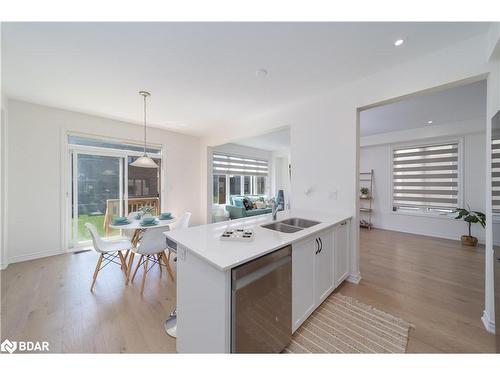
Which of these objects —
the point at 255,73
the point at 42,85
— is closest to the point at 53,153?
the point at 42,85

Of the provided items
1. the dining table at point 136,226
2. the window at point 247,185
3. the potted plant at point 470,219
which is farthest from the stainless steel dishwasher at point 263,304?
the window at point 247,185

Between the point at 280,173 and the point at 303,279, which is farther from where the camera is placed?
the point at 280,173

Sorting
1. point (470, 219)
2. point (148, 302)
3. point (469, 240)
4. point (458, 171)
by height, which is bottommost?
point (148, 302)

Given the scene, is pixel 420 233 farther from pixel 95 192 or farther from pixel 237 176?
pixel 95 192

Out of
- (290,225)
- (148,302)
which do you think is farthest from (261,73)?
(148,302)

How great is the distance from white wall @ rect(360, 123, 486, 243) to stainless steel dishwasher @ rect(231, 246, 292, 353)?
16.5 feet

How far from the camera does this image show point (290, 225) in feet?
7.25

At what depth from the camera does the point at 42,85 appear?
2500 mm

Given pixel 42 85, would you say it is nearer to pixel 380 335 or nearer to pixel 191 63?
pixel 191 63

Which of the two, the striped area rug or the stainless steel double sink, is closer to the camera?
the striped area rug

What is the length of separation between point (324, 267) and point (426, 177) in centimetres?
456

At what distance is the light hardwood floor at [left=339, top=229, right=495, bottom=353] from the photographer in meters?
1.50

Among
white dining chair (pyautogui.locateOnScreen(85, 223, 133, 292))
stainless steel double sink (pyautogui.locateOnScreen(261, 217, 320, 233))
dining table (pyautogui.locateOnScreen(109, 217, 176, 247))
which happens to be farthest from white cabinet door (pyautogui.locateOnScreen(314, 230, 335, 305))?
white dining chair (pyautogui.locateOnScreen(85, 223, 133, 292))

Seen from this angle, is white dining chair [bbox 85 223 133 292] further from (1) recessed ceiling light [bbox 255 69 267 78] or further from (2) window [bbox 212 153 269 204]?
(2) window [bbox 212 153 269 204]
